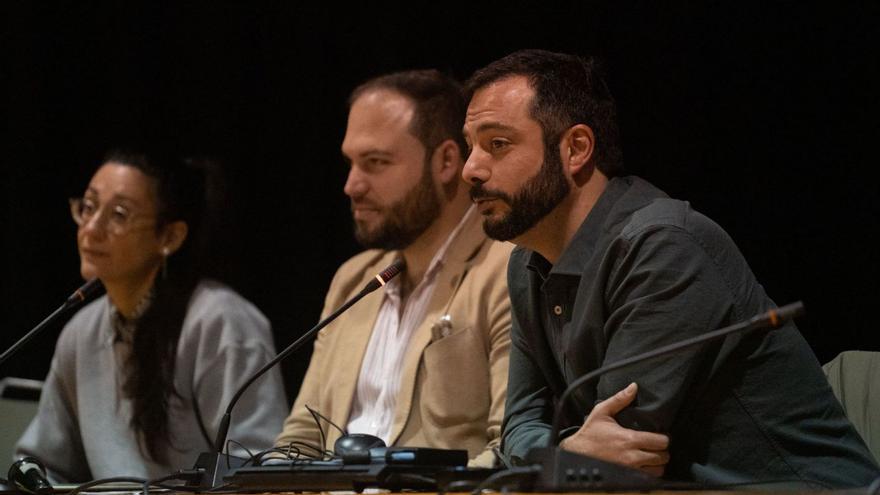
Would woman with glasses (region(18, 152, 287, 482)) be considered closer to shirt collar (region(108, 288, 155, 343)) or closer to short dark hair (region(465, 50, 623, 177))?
shirt collar (region(108, 288, 155, 343))

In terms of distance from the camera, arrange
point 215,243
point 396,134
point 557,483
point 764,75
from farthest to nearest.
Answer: point 215,243, point 396,134, point 764,75, point 557,483

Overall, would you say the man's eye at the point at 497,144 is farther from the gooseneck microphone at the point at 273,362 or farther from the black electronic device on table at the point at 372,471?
the black electronic device on table at the point at 372,471

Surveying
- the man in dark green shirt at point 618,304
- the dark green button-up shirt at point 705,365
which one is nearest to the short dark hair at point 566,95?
the man in dark green shirt at point 618,304

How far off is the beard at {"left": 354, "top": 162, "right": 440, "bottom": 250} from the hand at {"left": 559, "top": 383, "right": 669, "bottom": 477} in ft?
4.33

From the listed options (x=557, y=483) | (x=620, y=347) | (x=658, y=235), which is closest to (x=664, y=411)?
(x=620, y=347)

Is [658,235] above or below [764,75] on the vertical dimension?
below

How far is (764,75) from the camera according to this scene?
317 cm

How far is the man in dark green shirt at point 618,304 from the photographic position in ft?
7.09

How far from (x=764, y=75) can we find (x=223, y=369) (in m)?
1.82

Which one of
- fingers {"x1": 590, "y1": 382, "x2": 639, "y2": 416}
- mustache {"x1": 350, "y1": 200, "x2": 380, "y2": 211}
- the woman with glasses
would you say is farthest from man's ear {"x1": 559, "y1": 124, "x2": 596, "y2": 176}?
the woman with glasses

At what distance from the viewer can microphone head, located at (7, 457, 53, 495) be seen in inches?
95.7

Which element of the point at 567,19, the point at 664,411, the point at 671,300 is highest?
the point at 567,19

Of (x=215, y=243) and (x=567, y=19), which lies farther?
(x=215, y=243)

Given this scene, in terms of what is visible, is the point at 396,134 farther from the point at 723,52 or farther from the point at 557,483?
the point at 557,483
